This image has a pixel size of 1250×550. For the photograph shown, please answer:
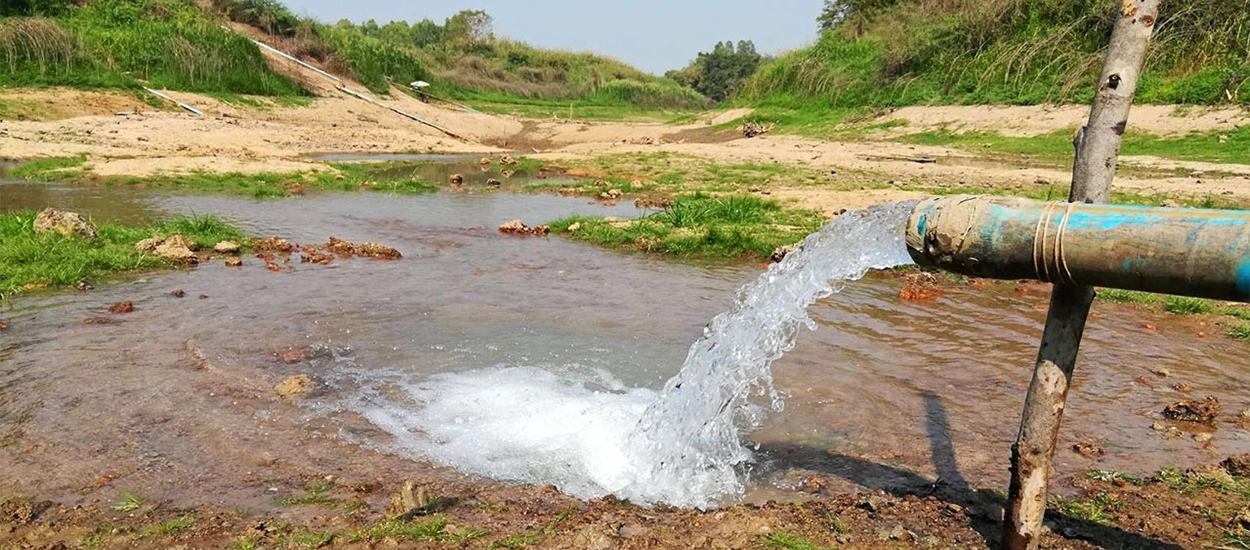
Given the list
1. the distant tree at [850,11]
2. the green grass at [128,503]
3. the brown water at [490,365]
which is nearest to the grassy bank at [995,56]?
the distant tree at [850,11]

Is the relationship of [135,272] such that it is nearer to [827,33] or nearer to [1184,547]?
[1184,547]

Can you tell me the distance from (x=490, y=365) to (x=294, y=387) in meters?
1.32

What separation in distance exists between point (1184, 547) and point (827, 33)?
34.3 metres

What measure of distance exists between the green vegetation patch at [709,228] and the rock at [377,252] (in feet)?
8.07

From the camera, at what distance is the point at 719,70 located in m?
76.3

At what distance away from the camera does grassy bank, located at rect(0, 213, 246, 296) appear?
7.29m

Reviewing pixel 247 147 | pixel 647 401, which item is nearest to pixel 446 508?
pixel 647 401

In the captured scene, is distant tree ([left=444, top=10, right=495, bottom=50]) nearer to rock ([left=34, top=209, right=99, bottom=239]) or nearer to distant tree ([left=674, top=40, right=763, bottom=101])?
distant tree ([left=674, top=40, right=763, bottom=101])

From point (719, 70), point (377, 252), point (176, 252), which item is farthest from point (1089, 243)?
point (719, 70)

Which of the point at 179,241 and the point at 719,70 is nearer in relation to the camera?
the point at 179,241

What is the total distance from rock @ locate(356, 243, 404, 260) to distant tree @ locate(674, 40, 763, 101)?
206ft

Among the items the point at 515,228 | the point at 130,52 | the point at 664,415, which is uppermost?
the point at 130,52

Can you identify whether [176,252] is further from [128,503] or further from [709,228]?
[709,228]

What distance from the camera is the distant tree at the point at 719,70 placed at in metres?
73.1
